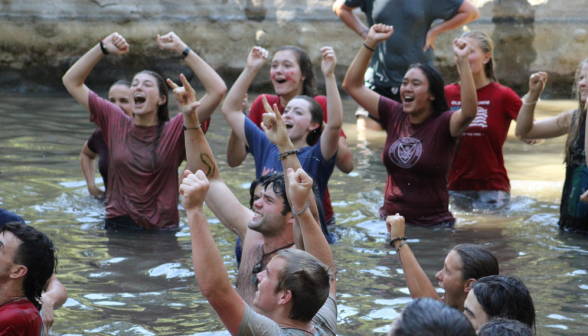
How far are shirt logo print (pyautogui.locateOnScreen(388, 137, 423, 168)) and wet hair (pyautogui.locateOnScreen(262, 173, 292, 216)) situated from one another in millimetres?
1874

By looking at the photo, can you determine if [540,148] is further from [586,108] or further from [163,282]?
[163,282]

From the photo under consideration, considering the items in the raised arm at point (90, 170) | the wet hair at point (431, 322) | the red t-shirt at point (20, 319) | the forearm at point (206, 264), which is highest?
the wet hair at point (431, 322)

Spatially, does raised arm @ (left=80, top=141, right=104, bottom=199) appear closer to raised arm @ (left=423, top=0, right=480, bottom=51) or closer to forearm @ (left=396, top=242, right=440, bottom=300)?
raised arm @ (left=423, top=0, right=480, bottom=51)

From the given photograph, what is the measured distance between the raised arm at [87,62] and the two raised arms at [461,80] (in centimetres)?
181

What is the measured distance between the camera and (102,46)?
5.68 metres

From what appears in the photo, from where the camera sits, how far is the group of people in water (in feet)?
9.45

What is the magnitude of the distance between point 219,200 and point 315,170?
34.3 inches

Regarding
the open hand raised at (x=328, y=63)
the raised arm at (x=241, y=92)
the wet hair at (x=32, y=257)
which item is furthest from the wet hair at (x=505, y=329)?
the raised arm at (x=241, y=92)

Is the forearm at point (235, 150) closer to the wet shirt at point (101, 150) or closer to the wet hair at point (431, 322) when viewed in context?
the wet shirt at point (101, 150)

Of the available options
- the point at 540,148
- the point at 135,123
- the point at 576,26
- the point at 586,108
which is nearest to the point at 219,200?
the point at 135,123

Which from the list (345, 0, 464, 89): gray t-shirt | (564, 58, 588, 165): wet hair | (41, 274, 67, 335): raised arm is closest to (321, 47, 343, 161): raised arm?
(41, 274, 67, 335): raised arm

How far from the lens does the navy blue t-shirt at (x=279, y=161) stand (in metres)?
4.79

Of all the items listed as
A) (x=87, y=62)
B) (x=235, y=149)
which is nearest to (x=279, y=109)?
(x=235, y=149)

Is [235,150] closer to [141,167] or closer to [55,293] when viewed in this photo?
[141,167]
